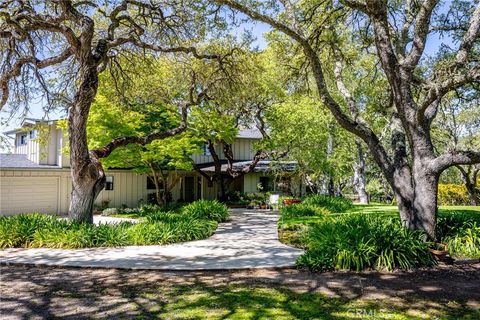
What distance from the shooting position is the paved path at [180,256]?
7.75m

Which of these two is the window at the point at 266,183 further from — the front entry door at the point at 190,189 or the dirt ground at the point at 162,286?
the dirt ground at the point at 162,286

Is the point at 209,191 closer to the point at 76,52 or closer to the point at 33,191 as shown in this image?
the point at 33,191

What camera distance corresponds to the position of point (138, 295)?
576 cm

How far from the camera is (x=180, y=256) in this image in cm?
864

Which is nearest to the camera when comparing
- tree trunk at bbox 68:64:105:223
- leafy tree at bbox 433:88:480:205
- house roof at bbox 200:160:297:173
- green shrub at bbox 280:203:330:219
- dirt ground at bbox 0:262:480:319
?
dirt ground at bbox 0:262:480:319

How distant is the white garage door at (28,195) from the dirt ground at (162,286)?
12.7 meters

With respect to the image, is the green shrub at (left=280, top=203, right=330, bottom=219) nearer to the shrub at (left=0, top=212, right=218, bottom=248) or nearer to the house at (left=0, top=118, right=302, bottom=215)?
the shrub at (left=0, top=212, right=218, bottom=248)

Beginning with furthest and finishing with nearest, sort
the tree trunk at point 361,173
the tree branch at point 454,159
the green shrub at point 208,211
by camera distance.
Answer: the tree trunk at point 361,173 → the green shrub at point 208,211 → the tree branch at point 454,159

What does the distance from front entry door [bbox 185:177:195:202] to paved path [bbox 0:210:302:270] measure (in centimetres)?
1699

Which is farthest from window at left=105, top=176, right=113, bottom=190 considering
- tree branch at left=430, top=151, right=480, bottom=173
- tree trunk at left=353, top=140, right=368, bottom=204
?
tree branch at left=430, top=151, right=480, bottom=173

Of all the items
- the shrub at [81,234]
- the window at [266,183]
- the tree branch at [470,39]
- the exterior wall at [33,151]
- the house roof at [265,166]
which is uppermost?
the tree branch at [470,39]

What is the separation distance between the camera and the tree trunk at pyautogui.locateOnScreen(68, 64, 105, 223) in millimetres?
11273

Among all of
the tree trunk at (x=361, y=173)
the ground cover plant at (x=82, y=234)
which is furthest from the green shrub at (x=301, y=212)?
the tree trunk at (x=361, y=173)

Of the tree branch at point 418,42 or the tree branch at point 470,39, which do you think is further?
the tree branch at point 418,42
